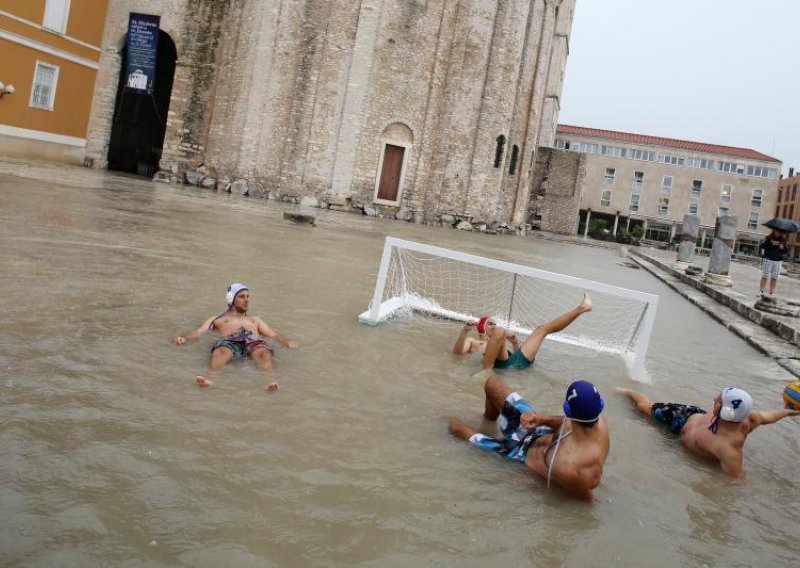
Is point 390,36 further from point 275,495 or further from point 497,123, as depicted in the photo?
point 275,495

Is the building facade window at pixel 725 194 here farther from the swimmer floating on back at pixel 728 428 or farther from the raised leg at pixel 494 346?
the swimmer floating on back at pixel 728 428

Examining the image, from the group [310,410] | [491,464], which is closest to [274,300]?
[310,410]

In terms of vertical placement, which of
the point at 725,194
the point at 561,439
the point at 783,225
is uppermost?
the point at 725,194

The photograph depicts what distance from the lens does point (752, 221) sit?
217ft

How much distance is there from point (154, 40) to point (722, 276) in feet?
74.3

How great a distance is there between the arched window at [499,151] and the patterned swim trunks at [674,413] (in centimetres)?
2454

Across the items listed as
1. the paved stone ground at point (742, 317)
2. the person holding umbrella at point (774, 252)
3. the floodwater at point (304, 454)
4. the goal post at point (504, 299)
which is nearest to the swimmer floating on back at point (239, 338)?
the floodwater at point (304, 454)

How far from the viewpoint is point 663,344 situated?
882 centimetres

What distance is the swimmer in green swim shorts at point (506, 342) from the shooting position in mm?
6043

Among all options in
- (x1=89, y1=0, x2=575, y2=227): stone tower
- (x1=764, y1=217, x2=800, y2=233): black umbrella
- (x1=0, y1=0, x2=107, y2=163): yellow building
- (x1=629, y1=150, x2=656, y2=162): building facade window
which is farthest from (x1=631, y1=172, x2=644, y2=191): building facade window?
(x1=764, y1=217, x2=800, y2=233): black umbrella

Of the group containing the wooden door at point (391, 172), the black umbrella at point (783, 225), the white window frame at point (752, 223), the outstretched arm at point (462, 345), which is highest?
the white window frame at point (752, 223)

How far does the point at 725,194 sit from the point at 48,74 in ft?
202

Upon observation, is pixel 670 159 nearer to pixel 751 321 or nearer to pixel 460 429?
pixel 751 321

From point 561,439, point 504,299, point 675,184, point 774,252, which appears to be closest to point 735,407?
point 561,439
